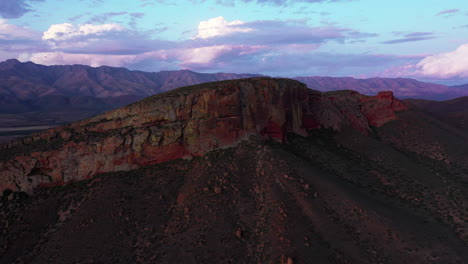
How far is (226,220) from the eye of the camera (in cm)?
2647

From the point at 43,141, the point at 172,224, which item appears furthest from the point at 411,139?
the point at 43,141

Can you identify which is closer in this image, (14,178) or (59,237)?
(59,237)

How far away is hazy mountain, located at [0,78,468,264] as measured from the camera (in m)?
24.7

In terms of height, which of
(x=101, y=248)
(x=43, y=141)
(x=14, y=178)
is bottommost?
(x=101, y=248)

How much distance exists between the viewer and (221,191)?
29.0 m

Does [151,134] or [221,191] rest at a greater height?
[151,134]

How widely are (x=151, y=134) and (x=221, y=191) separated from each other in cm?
996

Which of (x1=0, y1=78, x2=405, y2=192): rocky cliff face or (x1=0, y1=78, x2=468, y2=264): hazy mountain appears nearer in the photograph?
(x1=0, y1=78, x2=468, y2=264): hazy mountain

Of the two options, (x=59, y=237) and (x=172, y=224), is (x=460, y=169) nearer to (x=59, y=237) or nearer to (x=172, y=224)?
(x=172, y=224)

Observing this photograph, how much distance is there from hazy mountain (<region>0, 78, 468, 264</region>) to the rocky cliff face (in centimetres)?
12

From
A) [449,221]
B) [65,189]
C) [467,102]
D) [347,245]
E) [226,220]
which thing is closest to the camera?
[347,245]

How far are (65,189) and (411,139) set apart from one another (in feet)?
158

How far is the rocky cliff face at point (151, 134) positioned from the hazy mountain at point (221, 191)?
0.40 feet

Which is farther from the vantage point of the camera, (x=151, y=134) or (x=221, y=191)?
(x=151, y=134)
